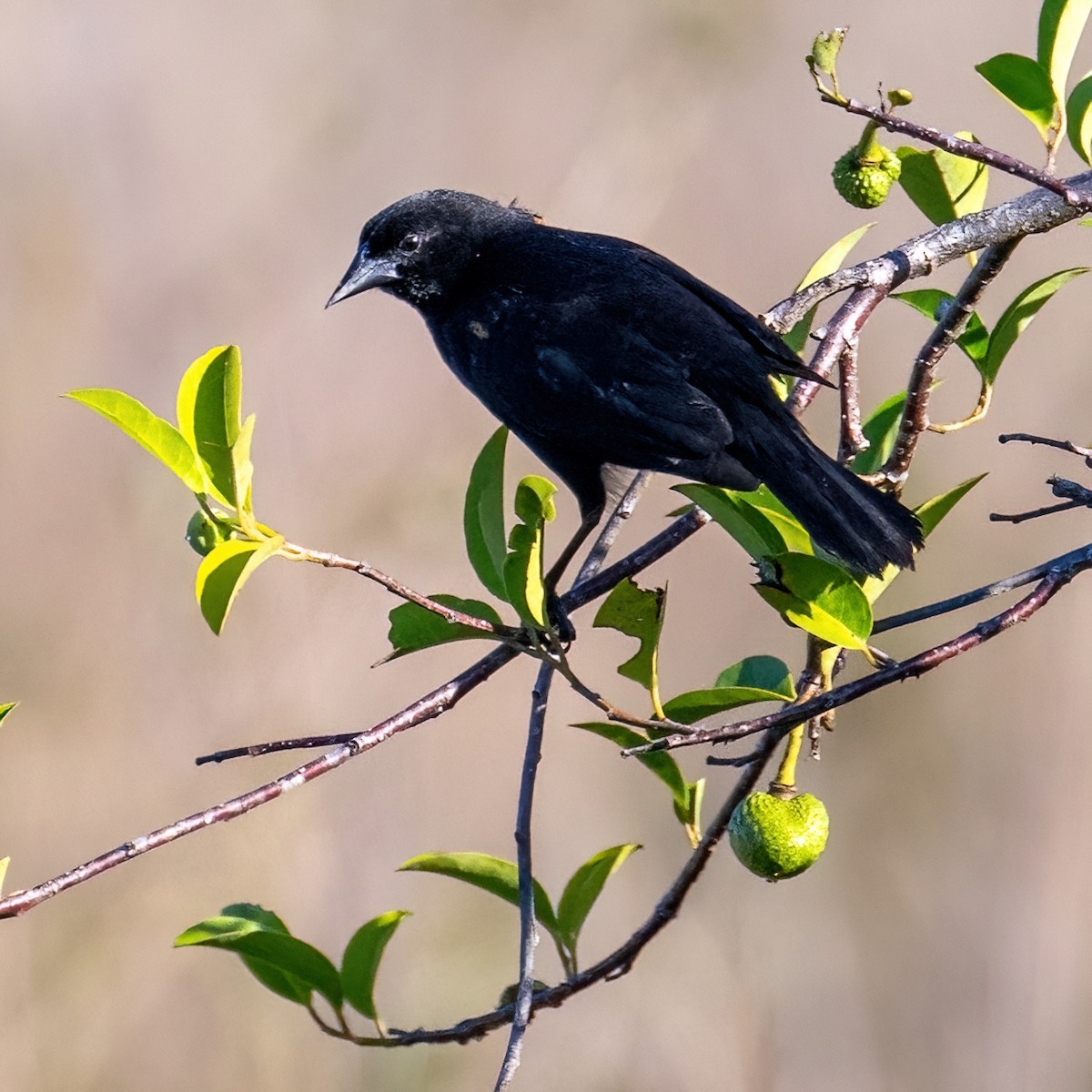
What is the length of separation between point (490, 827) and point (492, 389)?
2397 millimetres

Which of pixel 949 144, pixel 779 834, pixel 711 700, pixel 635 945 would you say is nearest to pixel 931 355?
pixel 949 144

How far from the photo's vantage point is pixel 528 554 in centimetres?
173

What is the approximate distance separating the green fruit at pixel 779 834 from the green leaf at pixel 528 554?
1.34 ft

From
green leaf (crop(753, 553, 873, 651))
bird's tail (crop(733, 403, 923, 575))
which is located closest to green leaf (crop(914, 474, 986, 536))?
bird's tail (crop(733, 403, 923, 575))

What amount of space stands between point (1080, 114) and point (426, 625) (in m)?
1.44

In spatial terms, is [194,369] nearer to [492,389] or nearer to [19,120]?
[492,389]

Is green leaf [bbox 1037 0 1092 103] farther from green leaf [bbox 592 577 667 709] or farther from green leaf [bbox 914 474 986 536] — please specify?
green leaf [bbox 592 577 667 709]

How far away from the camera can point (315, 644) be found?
4.39 metres

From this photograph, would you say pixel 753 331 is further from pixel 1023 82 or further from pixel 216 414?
pixel 216 414

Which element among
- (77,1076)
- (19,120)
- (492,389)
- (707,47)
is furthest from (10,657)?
(707,47)

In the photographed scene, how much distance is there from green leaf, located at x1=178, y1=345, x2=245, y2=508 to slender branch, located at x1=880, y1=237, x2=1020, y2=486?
1029 millimetres

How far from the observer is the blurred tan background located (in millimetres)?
4309

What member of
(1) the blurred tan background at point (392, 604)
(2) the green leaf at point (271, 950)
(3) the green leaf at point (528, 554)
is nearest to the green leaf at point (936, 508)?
(3) the green leaf at point (528, 554)

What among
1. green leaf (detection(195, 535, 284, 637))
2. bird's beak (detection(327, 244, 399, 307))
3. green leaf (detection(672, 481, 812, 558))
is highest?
bird's beak (detection(327, 244, 399, 307))
